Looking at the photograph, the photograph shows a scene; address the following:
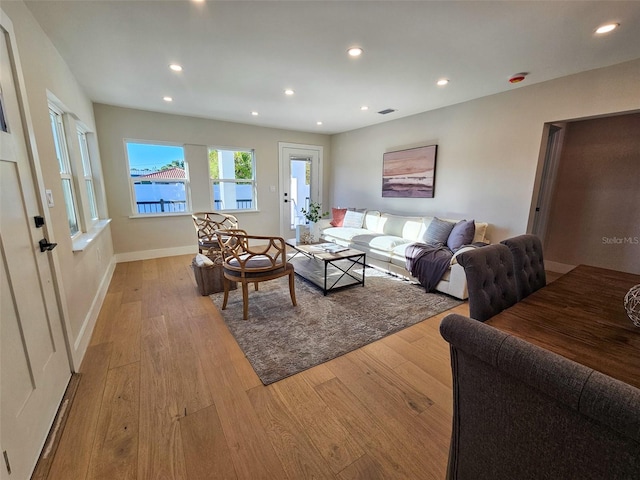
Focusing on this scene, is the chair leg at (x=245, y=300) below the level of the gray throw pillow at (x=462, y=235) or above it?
below

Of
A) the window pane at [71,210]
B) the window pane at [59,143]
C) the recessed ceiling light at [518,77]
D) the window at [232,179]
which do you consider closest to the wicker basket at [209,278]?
the window pane at [71,210]

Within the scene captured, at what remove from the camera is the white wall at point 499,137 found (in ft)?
8.49

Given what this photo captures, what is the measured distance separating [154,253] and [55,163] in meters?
2.88

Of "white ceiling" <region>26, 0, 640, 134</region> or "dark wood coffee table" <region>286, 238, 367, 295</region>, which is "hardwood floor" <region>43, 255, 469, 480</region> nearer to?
"dark wood coffee table" <region>286, 238, 367, 295</region>

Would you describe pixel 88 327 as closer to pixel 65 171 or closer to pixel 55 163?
pixel 55 163

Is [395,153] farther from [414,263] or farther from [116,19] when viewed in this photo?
[116,19]

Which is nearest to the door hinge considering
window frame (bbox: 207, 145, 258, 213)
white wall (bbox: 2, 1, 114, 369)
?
white wall (bbox: 2, 1, 114, 369)

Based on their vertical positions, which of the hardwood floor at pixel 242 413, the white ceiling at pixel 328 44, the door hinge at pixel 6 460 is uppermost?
the white ceiling at pixel 328 44

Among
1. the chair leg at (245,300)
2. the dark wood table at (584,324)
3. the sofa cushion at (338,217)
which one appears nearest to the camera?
the dark wood table at (584,324)

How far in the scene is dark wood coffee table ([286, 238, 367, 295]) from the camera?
3213 millimetres

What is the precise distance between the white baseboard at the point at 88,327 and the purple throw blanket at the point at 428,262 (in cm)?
328

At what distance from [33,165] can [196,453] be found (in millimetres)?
1846

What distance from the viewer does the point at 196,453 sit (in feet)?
4.29

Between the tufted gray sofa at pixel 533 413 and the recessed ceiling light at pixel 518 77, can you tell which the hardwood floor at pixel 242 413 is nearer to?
the tufted gray sofa at pixel 533 413
